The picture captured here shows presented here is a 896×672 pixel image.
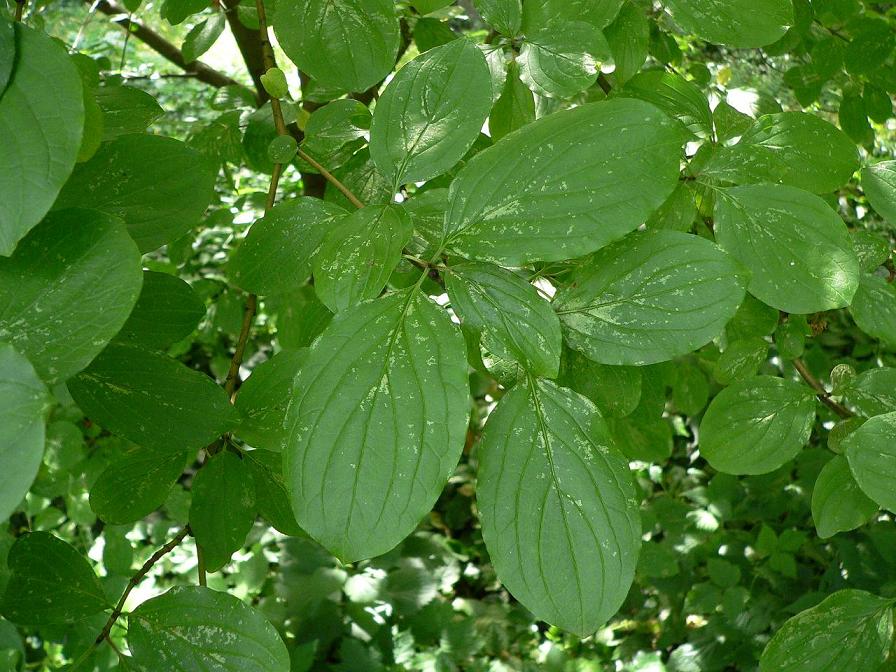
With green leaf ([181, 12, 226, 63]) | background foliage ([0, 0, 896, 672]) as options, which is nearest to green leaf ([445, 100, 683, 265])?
background foliage ([0, 0, 896, 672])

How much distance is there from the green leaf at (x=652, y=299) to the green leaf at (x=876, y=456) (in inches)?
8.4

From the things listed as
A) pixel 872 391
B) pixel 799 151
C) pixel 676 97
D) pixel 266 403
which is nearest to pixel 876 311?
pixel 872 391

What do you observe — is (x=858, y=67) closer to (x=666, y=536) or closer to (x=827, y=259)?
(x=827, y=259)

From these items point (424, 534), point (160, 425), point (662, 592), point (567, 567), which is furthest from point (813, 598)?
point (160, 425)

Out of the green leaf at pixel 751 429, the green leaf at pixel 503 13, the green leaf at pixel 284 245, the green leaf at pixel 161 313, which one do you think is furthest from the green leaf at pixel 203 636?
the green leaf at pixel 503 13

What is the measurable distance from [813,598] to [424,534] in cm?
114

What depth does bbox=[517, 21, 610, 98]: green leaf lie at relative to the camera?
0.77 m

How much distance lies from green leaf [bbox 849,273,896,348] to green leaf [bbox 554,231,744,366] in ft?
1.03

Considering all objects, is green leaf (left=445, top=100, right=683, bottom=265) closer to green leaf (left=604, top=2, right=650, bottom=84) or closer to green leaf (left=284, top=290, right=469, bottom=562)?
green leaf (left=284, top=290, right=469, bottom=562)

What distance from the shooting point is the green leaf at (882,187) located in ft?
2.83

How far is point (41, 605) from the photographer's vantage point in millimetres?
728

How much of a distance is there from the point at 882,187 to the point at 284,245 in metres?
0.64

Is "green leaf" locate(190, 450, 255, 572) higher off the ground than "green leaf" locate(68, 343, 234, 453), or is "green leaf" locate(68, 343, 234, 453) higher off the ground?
"green leaf" locate(68, 343, 234, 453)

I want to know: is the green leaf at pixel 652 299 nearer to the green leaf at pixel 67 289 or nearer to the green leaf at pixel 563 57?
the green leaf at pixel 563 57
